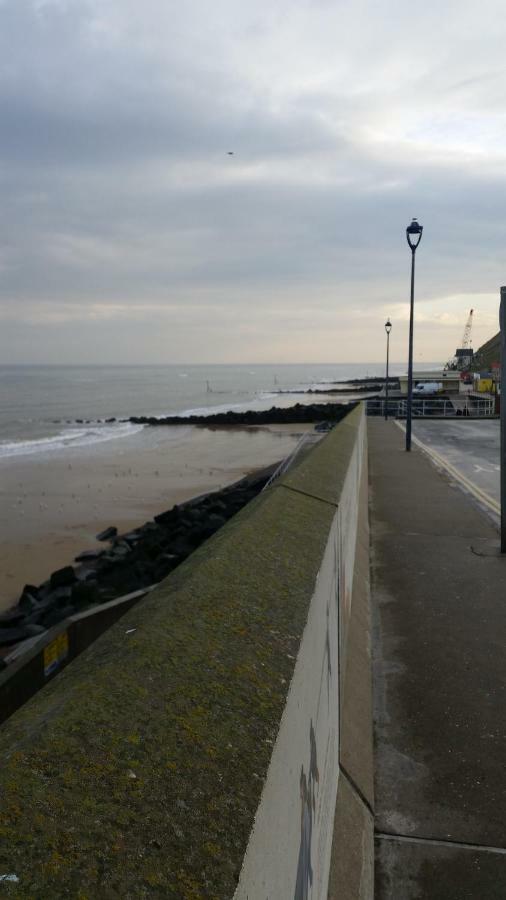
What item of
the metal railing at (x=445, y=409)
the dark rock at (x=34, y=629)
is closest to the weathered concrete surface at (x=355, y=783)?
the dark rock at (x=34, y=629)

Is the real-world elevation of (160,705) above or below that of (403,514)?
above

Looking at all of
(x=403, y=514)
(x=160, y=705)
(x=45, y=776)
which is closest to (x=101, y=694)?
(x=160, y=705)

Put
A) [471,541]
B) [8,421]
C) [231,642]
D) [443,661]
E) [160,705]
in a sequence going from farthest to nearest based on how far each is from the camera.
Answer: [8,421]
[471,541]
[443,661]
[231,642]
[160,705]

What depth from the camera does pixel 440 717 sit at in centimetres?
399

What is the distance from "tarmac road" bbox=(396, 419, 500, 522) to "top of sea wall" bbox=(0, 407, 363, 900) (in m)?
8.04

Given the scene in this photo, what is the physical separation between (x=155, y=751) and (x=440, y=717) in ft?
10.1

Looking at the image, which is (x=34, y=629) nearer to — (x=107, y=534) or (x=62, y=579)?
(x=62, y=579)

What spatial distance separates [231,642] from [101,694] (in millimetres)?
514

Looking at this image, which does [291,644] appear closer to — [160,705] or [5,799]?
[160,705]

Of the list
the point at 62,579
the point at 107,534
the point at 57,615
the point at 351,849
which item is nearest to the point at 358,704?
the point at 351,849

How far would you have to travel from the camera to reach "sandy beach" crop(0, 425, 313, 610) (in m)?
15.4

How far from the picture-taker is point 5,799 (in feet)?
3.90

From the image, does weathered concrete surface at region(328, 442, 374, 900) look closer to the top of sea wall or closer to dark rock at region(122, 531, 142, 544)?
the top of sea wall

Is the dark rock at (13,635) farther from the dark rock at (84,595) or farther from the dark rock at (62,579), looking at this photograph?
the dark rock at (62,579)
